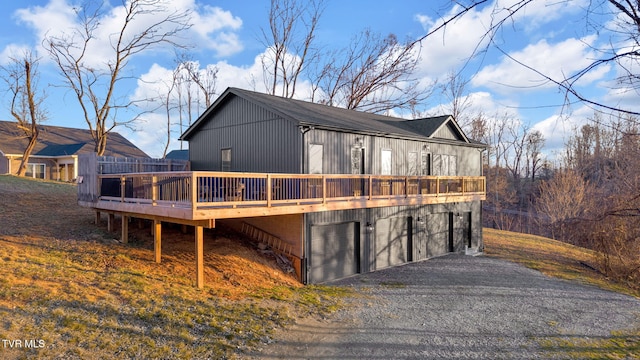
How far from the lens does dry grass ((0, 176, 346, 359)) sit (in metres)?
6.18

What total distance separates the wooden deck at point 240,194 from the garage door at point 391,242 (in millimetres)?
1317

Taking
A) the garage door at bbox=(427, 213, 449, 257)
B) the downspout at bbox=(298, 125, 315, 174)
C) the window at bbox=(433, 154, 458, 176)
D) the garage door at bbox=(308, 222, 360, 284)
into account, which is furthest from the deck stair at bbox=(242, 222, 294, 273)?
the window at bbox=(433, 154, 458, 176)

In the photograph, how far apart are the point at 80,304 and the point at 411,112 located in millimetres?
30290

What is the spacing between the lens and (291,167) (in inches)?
468

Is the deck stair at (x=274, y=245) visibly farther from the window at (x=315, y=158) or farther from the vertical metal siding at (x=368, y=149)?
the vertical metal siding at (x=368, y=149)

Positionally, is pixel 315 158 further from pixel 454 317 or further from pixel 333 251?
pixel 454 317

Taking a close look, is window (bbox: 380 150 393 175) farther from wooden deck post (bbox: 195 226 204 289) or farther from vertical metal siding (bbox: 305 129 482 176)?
wooden deck post (bbox: 195 226 204 289)

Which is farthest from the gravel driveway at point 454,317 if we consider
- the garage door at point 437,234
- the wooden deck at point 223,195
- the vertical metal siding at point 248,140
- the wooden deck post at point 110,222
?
the wooden deck post at point 110,222

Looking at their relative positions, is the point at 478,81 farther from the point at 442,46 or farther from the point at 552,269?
the point at 552,269

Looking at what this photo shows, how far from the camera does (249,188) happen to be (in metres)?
10.5

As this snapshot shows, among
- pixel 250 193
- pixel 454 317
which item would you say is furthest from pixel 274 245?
pixel 454 317

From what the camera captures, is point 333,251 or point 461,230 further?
point 461,230

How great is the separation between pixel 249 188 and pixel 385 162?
246 inches

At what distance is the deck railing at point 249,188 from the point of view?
28.0ft
